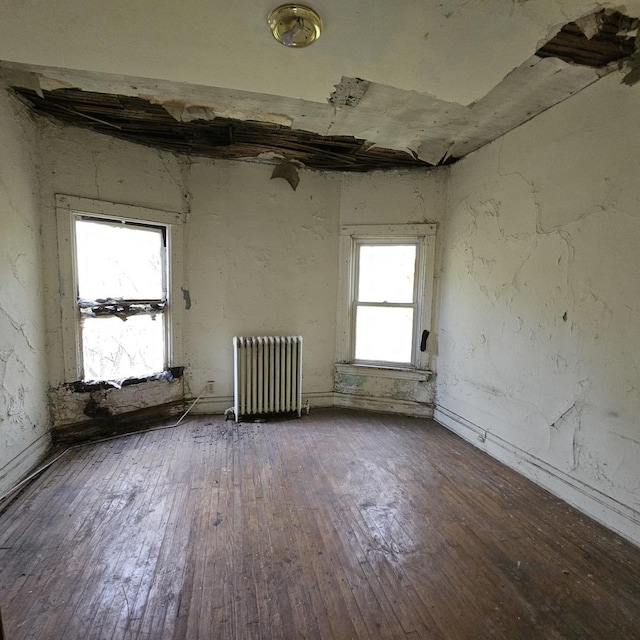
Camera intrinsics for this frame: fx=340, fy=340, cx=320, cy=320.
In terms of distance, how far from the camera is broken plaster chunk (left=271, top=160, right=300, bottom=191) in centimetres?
A: 329

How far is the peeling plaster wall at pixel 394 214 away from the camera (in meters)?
3.40

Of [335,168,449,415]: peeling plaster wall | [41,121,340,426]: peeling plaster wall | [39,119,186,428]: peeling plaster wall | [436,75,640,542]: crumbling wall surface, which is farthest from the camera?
[335,168,449,415]: peeling plaster wall

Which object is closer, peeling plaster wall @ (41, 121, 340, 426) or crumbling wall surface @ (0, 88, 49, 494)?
crumbling wall surface @ (0, 88, 49, 494)

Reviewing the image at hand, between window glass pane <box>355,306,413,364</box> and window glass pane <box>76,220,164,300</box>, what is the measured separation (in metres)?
2.07

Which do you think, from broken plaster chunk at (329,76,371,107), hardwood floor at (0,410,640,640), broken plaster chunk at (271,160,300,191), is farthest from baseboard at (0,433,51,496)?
broken plaster chunk at (329,76,371,107)

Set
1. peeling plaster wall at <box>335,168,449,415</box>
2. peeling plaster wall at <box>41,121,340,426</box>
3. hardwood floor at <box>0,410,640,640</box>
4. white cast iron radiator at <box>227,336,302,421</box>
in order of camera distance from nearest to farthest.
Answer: hardwood floor at <box>0,410,640,640</box> < peeling plaster wall at <box>41,121,340,426</box> < white cast iron radiator at <box>227,336,302,421</box> < peeling plaster wall at <box>335,168,449,415</box>

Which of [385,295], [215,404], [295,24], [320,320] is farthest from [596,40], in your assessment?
[215,404]

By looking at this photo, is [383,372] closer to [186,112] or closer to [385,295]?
[385,295]

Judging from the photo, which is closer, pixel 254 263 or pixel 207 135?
pixel 207 135

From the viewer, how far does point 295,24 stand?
148 cm

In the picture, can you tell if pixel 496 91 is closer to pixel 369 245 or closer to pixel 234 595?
pixel 369 245

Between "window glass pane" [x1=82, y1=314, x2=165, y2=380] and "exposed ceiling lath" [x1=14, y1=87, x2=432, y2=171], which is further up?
"exposed ceiling lath" [x1=14, y1=87, x2=432, y2=171]

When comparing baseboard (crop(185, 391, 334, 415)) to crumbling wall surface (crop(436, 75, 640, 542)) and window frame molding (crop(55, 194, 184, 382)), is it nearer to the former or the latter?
window frame molding (crop(55, 194, 184, 382))

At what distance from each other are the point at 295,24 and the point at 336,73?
0.43 meters
